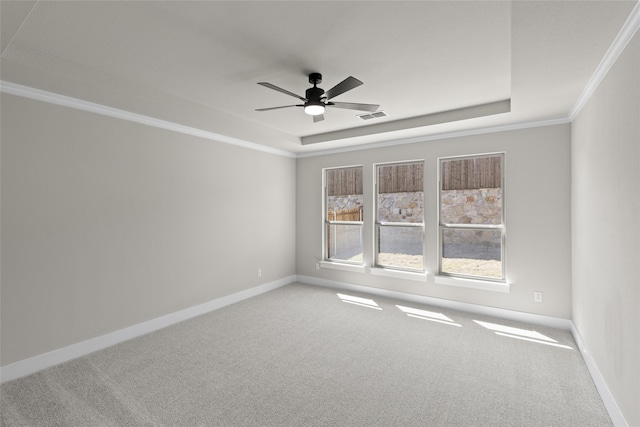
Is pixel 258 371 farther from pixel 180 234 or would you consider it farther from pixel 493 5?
pixel 493 5

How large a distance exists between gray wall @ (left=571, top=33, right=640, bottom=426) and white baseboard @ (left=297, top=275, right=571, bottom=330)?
2.38 feet

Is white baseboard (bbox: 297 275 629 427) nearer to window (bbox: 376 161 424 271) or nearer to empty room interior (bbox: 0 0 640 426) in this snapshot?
empty room interior (bbox: 0 0 640 426)

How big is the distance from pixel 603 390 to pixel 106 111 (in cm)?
508

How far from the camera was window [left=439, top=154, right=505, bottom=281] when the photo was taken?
409 centimetres

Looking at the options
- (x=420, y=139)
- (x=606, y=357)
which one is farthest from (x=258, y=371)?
(x=420, y=139)

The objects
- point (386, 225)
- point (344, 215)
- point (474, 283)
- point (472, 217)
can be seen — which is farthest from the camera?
point (344, 215)

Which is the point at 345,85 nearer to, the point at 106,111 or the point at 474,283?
the point at 106,111

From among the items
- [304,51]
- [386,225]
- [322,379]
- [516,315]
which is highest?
[304,51]

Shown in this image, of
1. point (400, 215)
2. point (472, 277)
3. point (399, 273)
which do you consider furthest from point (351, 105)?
point (472, 277)

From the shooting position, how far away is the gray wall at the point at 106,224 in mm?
2686

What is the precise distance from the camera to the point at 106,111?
127 inches

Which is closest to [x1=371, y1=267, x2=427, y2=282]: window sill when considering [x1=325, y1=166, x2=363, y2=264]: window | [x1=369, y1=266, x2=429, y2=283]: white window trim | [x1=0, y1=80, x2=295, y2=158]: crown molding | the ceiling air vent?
[x1=369, y1=266, x2=429, y2=283]: white window trim

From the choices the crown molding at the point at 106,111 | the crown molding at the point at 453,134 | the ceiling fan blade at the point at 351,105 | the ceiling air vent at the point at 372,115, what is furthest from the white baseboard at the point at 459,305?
Result: the ceiling fan blade at the point at 351,105

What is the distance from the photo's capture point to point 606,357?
2.26 metres
